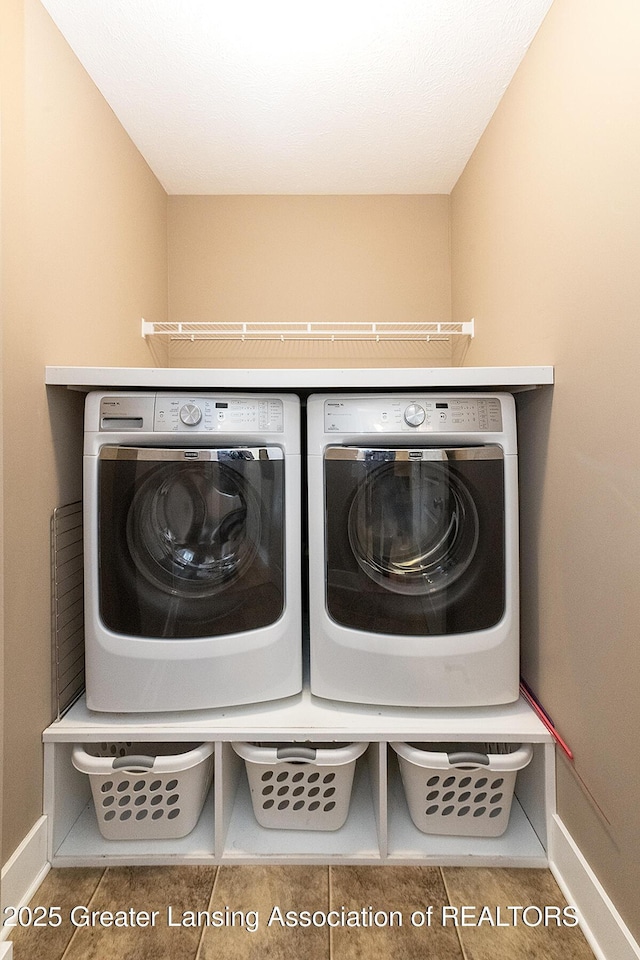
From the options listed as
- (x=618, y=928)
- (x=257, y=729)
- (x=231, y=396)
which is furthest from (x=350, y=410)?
(x=618, y=928)

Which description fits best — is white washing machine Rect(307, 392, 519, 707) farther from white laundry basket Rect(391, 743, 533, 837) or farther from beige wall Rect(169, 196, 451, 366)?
beige wall Rect(169, 196, 451, 366)

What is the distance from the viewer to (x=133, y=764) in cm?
144

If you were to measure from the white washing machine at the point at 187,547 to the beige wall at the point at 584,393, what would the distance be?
0.72m

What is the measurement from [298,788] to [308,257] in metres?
2.12

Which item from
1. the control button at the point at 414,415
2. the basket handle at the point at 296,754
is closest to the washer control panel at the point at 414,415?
the control button at the point at 414,415

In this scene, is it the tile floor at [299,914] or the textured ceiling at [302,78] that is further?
the textured ceiling at [302,78]

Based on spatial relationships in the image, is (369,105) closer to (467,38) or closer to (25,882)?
(467,38)

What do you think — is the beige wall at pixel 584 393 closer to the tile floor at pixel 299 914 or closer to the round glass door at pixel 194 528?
the tile floor at pixel 299 914

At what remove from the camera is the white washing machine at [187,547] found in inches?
59.3

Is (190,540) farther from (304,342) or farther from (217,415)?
(304,342)

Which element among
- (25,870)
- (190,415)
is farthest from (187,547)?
(25,870)

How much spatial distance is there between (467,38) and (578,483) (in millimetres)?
1287

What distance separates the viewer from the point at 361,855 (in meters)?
1.47

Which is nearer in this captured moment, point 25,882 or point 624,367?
point 624,367
